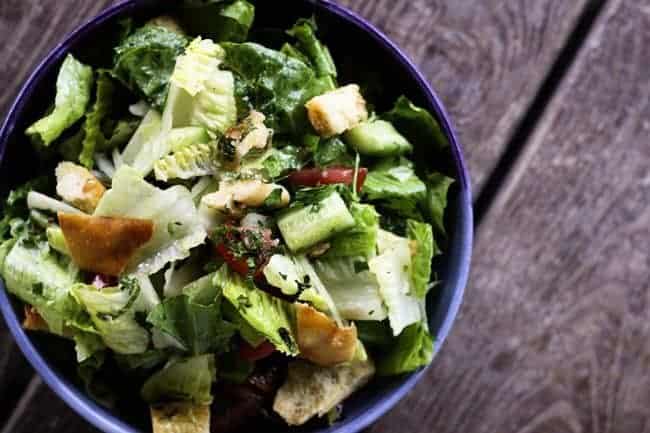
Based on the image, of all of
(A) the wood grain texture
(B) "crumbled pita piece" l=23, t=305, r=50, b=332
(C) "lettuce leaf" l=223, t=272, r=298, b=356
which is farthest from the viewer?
(A) the wood grain texture

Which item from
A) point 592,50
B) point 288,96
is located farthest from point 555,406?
point 288,96

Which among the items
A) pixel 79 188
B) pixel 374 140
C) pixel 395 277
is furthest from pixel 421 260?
pixel 79 188

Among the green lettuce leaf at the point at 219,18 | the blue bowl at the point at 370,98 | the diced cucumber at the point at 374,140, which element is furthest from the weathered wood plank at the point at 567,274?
the green lettuce leaf at the point at 219,18

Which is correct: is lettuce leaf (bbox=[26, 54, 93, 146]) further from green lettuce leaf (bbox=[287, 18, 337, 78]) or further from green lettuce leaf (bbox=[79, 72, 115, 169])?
green lettuce leaf (bbox=[287, 18, 337, 78])

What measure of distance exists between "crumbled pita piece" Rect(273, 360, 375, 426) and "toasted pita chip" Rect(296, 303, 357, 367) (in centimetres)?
7

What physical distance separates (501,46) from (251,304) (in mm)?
710

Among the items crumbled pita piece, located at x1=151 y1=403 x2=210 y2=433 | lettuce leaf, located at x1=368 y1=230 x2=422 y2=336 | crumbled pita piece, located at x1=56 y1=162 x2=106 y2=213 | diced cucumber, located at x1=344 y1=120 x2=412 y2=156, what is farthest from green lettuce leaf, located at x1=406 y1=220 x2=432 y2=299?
crumbled pita piece, located at x1=56 y1=162 x2=106 y2=213

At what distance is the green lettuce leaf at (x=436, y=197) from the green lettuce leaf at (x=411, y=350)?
0.54 ft

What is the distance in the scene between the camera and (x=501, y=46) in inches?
64.3

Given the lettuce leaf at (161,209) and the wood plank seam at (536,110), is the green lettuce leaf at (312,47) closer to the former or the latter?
Answer: the lettuce leaf at (161,209)

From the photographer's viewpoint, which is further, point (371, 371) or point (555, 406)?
point (555, 406)

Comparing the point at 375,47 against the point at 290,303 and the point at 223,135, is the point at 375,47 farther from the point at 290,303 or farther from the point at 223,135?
the point at 290,303

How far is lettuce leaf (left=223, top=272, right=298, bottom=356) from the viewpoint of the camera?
1.21m

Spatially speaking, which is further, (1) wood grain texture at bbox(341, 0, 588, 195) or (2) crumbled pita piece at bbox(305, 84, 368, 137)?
(1) wood grain texture at bbox(341, 0, 588, 195)
